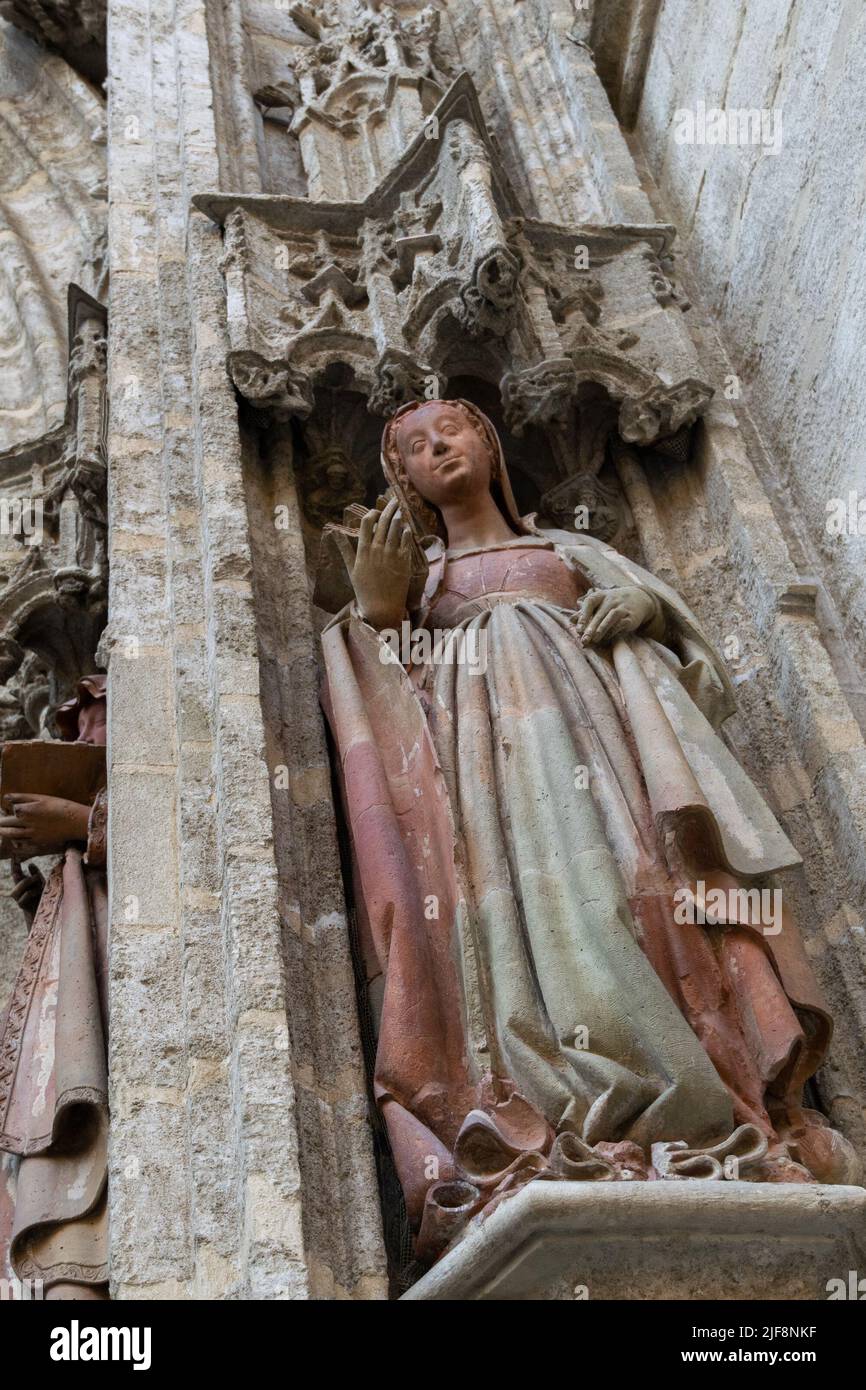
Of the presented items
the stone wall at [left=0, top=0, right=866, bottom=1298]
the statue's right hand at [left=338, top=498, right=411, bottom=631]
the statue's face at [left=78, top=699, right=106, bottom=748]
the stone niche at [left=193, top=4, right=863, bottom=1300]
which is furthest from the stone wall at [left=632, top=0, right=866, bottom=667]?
the statue's face at [left=78, top=699, right=106, bottom=748]

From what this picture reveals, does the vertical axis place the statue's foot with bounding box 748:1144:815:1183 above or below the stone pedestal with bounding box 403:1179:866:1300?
above

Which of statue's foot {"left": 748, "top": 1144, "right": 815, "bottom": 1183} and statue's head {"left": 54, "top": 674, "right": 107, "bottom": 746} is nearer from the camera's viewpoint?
statue's foot {"left": 748, "top": 1144, "right": 815, "bottom": 1183}

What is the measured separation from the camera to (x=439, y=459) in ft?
16.1

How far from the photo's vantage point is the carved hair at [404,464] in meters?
4.96

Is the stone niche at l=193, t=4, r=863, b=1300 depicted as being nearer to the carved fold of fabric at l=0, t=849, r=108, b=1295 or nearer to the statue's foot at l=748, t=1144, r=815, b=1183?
the carved fold of fabric at l=0, t=849, r=108, b=1295

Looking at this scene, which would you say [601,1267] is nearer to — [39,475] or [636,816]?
[636,816]

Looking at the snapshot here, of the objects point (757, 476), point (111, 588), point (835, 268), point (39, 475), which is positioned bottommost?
point (111, 588)

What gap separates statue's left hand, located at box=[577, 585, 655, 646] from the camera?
4.38 m

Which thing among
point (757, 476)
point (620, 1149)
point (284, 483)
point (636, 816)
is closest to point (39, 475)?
point (284, 483)

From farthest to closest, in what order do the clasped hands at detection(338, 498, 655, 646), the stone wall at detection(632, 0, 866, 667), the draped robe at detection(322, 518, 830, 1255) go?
the stone wall at detection(632, 0, 866, 667) → the clasped hands at detection(338, 498, 655, 646) → the draped robe at detection(322, 518, 830, 1255)

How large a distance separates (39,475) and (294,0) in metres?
2.58

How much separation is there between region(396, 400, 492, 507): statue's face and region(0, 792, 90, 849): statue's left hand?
4.29 feet

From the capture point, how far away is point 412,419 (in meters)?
4.99

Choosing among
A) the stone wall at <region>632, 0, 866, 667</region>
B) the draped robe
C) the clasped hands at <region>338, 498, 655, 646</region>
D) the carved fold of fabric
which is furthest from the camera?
the stone wall at <region>632, 0, 866, 667</region>
